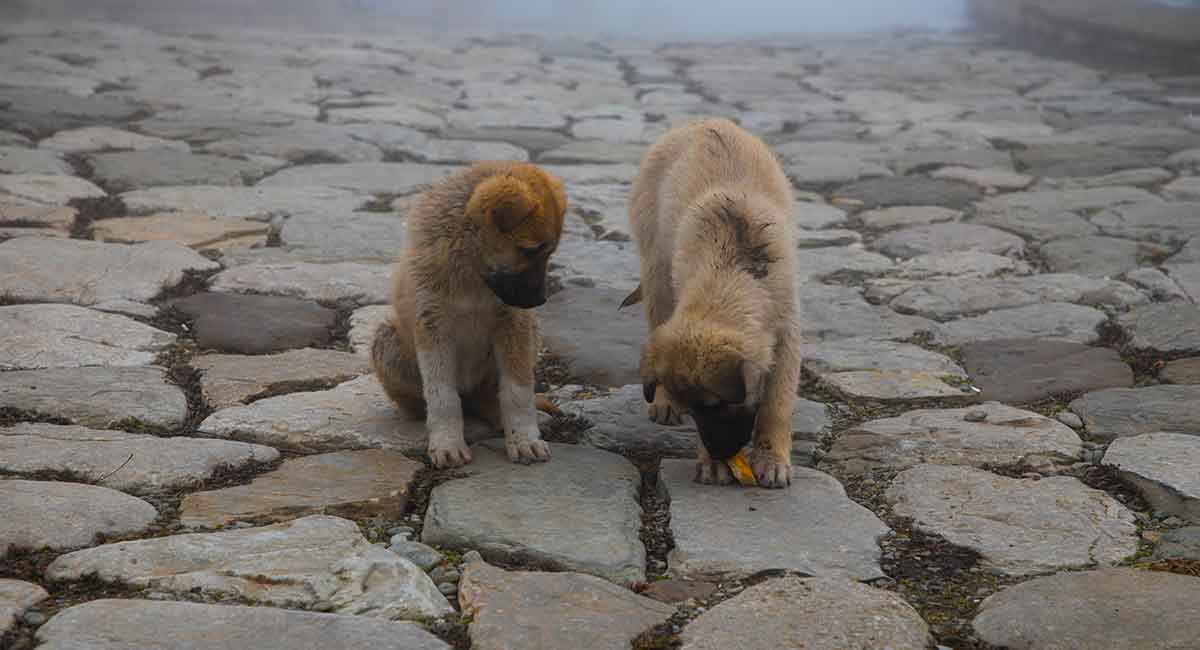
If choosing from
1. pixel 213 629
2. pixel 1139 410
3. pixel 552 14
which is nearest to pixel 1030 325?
pixel 1139 410

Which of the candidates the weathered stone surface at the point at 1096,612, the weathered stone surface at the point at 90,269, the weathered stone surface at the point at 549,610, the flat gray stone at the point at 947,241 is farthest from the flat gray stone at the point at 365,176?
the weathered stone surface at the point at 1096,612

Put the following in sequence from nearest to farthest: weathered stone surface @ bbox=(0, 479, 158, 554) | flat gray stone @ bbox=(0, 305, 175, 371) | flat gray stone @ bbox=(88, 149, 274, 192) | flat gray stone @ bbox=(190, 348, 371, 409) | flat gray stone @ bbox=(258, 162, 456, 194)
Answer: weathered stone surface @ bbox=(0, 479, 158, 554)
flat gray stone @ bbox=(190, 348, 371, 409)
flat gray stone @ bbox=(0, 305, 175, 371)
flat gray stone @ bbox=(88, 149, 274, 192)
flat gray stone @ bbox=(258, 162, 456, 194)

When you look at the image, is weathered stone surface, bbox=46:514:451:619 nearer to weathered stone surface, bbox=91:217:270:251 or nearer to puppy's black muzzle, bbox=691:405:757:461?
puppy's black muzzle, bbox=691:405:757:461

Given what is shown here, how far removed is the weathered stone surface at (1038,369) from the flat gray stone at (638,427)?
29.0 inches

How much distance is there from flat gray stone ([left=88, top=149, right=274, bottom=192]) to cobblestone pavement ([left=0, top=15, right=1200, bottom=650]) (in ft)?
0.14

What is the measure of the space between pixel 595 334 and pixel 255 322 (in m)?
1.44

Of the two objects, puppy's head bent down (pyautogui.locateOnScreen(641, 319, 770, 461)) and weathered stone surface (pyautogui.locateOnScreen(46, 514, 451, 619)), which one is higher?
puppy's head bent down (pyautogui.locateOnScreen(641, 319, 770, 461))

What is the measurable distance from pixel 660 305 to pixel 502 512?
5.14ft

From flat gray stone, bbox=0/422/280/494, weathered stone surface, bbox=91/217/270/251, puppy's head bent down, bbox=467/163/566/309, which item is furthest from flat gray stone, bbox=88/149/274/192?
puppy's head bent down, bbox=467/163/566/309

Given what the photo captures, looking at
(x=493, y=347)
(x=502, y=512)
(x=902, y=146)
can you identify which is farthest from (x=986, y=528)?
(x=902, y=146)

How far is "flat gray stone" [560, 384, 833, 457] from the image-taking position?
4492 mm

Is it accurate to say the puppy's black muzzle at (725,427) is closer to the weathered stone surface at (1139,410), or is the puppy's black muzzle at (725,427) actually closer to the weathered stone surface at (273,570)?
the weathered stone surface at (273,570)

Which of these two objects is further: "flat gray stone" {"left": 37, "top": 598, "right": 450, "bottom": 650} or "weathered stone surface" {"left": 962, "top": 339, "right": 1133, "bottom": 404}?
"weathered stone surface" {"left": 962, "top": 339, "right": 1133, "bottom": 404}

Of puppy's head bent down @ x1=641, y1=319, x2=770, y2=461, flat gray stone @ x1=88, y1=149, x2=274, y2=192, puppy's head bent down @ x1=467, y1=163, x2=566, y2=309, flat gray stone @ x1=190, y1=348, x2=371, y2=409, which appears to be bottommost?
flat gray stone @ x1=190, y1=348, x2=371, y2=409
